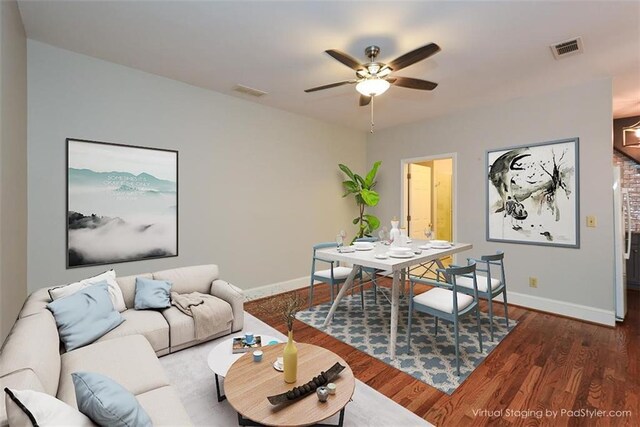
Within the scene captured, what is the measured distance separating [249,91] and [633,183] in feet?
20.2

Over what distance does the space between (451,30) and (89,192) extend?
3722 millimetres

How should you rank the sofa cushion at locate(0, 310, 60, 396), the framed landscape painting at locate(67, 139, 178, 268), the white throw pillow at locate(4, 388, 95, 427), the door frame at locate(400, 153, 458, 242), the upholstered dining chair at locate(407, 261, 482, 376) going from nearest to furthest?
the white throw pillow at locate(4, 388, 95, 427)
the sofa cushion at locate(0, 310, 60, 396)
the upholstered dining chair at locate(407, 261, 482, 376)
the framed landscape painting at locate(67, 139, 178, 268)
the door frame at locate(400, 153, 458, 242)

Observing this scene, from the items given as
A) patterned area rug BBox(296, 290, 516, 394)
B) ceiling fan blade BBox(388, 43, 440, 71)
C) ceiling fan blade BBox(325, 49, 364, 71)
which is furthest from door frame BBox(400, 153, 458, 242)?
ceiling fan blade BBox(325, 49, 364, 71)

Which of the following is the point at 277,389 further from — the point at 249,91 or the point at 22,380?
the point at 249,91

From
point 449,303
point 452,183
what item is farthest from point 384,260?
point 452,183

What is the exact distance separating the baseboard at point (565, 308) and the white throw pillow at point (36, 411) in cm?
467

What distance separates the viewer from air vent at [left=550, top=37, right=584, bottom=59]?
2603mm

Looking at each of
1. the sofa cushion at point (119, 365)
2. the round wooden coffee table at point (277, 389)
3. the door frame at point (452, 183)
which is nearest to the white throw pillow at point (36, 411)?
the sofa cushion at point (119, 365)

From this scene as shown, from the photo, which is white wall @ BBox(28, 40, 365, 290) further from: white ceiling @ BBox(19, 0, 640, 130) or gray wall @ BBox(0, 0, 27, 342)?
white ceiling @ BBox(19, 0, 640, 130)

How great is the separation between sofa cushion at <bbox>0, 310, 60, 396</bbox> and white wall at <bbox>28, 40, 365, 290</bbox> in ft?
4.35

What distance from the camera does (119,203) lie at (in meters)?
3.14

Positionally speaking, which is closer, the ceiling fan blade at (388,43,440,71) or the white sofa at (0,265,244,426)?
the white sofa at (0,265,244,426)

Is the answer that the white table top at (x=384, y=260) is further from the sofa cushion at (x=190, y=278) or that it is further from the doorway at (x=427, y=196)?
the doorway at (x=427, y=196)

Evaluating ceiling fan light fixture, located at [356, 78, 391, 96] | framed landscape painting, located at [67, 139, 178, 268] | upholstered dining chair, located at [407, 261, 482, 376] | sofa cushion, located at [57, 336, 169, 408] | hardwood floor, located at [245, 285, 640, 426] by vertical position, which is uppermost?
ceiling fan light fixture, located at [356, 78, 391, 96]
